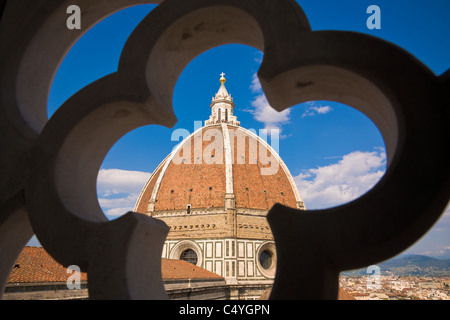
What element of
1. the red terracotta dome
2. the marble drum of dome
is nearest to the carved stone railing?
the marble drum of dome

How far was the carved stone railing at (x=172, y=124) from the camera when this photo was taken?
3.37 feet

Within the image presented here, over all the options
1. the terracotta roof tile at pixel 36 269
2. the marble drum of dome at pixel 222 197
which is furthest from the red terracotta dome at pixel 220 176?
the terracotta roof tile at pixel 36 269

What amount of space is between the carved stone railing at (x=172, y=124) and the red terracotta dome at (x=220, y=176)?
1151 inches

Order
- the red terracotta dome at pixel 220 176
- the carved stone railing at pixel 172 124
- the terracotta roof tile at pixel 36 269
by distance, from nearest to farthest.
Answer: the carved stone railing at pixel 172 124
the terracotta roof tile at pixel 36 269
the red terracotta dome at pixel 220 176

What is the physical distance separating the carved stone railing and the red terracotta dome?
2924cm

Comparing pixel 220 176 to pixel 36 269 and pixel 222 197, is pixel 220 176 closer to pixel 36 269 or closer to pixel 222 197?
pixel 222 197

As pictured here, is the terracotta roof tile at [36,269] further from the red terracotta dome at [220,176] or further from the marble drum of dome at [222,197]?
the red terracotta dome at [220,176]

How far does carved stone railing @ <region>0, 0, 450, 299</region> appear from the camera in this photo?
1.03 m

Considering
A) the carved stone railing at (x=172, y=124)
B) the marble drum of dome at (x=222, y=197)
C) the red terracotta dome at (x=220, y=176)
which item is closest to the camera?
the carved stone railing at (x=172, y=124)

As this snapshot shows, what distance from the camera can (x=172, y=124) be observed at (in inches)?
71.1

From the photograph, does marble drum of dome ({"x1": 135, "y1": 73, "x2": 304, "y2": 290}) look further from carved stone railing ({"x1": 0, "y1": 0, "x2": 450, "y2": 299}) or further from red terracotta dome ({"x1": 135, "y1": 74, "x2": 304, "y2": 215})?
carved stone railing ({"x1": 0, "y1": 0, "x2": 450, "y2": 299})

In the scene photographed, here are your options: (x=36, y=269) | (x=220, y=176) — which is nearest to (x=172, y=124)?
(x=36, y=269)

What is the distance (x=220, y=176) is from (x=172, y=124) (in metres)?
31.9
